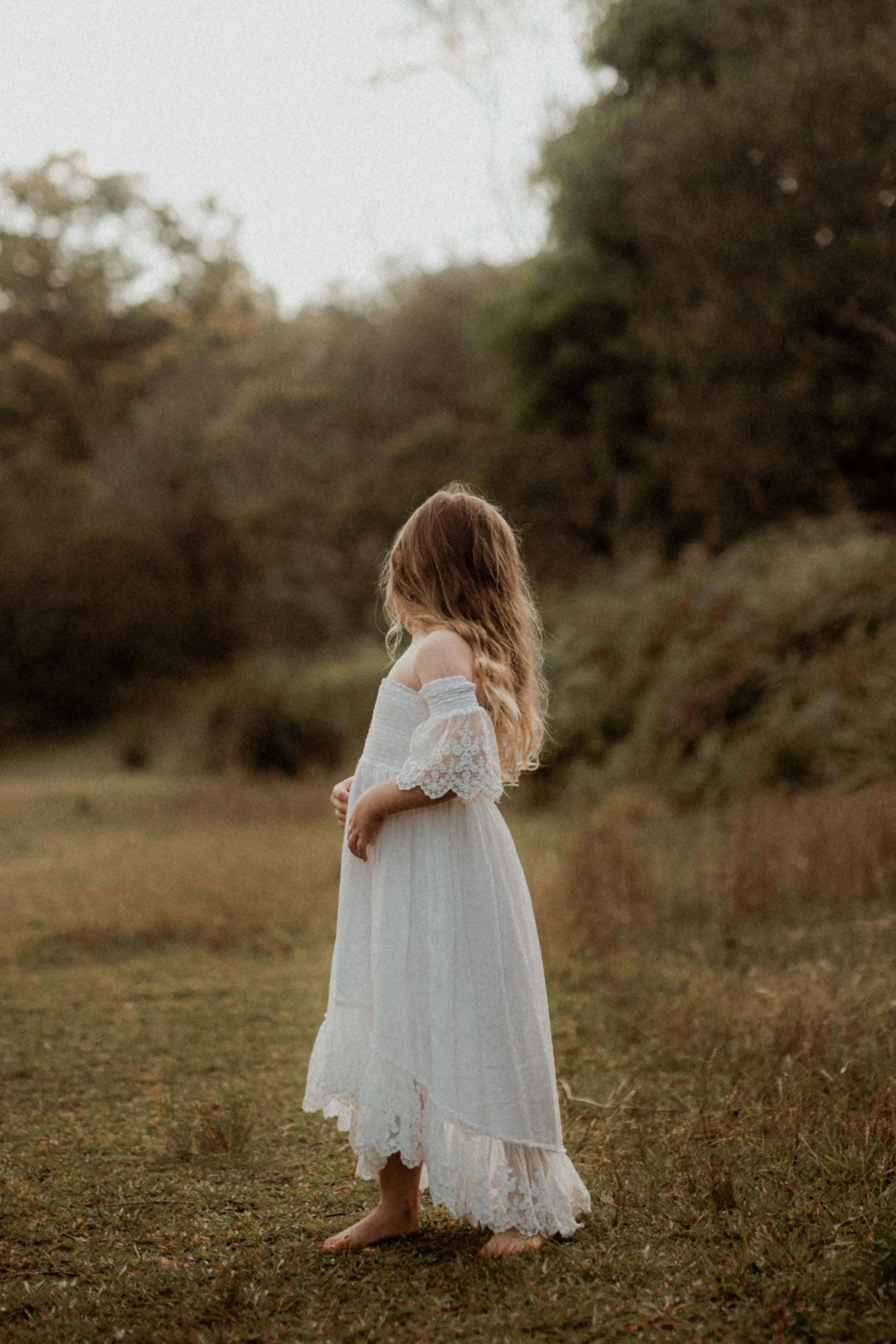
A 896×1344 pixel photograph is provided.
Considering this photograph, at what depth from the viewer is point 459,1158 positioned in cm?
260

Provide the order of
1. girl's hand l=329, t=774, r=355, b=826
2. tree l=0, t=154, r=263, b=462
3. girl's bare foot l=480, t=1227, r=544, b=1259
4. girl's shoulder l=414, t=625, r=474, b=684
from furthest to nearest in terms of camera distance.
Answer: tree l=0, t=154, r=263, b=462 < girl's hand l=329, t=774, r=355, b=826 < girl's shoulder l=414, t=625, r=474, b=684 < girl's bare foot l=480, t=1227, r=544, b=1259

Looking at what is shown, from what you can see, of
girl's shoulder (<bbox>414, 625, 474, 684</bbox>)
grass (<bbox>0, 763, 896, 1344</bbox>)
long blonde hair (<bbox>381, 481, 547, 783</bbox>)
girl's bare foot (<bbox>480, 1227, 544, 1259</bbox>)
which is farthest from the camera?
long blonde hair (<bbox>381, 481, 547, 783</bbox>)

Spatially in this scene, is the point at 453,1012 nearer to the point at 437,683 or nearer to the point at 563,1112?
the point at 437,683

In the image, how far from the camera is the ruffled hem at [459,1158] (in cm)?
257

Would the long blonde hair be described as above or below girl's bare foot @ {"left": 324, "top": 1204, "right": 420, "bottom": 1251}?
above

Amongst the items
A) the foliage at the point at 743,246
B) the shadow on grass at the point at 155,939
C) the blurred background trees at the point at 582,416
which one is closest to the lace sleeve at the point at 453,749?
the shadow on grass at the point at 155,939

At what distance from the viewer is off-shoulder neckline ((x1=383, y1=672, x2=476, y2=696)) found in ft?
8.69

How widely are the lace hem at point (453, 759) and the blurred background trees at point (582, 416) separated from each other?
20.7 feet

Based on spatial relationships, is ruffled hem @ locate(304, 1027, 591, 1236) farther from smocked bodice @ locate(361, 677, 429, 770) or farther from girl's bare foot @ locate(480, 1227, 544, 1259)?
smocked bodice @ locate(361, 677, 429, 770)

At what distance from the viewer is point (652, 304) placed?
50.1 feet

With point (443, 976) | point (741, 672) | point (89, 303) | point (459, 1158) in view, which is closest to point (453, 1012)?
point (443, 976)

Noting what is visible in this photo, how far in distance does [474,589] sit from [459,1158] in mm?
1238

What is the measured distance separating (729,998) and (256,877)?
3.93 metres

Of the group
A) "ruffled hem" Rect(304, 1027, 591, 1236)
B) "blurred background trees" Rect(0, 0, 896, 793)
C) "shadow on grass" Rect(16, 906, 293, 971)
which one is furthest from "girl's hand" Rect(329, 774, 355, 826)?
"blurred background trees" Rect(0, 0, 896, 793)
